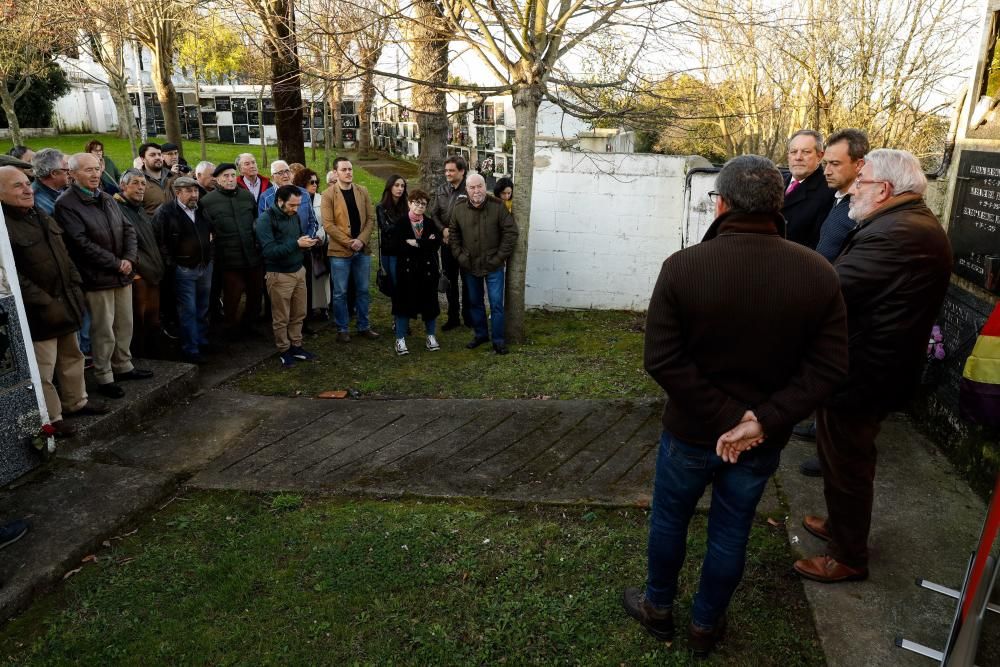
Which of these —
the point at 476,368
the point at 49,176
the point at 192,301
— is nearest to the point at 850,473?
the point at 476,368

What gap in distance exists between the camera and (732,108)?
1456 cm

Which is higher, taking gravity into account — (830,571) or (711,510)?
(711,510)

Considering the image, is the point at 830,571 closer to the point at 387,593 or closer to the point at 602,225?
the point at 387,593

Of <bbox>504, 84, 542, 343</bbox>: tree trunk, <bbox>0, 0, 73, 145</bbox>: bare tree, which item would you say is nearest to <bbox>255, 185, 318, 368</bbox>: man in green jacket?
<bbox>504, 84, 542, 343</bbox>: tree trunk

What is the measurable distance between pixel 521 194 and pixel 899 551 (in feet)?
16.0

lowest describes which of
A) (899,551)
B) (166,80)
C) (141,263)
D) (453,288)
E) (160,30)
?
(899,551)

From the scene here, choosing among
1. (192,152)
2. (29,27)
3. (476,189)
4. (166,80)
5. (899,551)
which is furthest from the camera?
(192,152)

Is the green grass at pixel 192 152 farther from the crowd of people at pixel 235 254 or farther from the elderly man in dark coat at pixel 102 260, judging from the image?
the elderly man in dark coat at pixel 102 260

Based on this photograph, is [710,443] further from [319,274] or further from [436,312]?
[319,274]

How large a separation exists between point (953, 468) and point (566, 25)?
16.1 feet

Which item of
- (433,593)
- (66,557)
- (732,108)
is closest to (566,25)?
(433,593)

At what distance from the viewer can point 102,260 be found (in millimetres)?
5480

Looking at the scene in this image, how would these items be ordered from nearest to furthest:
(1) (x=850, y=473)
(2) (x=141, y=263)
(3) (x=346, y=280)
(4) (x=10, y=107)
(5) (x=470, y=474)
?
(1) (x=850, y=473)
(5) (x=470, y=474)
(2) (x=141, y=263)
(3) (x=346, y=280)
(4) (x=10, y=107)

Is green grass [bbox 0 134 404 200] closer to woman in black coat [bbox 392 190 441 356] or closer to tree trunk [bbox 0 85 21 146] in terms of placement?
tree trunk [bbox 0 85 21 146]
